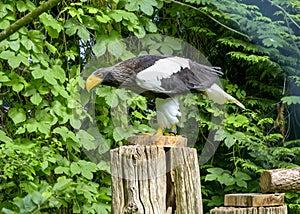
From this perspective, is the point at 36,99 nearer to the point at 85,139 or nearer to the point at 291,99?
the point at 85,139

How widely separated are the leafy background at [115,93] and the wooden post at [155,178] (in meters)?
0.79

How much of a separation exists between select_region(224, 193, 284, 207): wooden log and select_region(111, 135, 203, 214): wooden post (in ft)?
0.44

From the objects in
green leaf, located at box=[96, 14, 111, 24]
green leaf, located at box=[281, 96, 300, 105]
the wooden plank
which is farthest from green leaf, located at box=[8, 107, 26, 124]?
green leaf, located at box=[281, 96, 300, 105]

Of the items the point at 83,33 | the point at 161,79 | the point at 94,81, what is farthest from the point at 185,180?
the point at 83,33

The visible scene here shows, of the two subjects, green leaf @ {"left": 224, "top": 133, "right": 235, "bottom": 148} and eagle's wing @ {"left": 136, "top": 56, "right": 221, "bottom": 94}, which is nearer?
eagle's wing @ {"left": 136, "top": 56, "right": 221, "bottom": 94}

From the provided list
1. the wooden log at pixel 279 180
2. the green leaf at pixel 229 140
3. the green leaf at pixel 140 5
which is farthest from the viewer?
the green leaf at pixel 229 140

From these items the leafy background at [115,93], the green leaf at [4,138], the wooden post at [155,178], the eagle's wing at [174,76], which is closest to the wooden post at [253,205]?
the wooden post at [155,178]

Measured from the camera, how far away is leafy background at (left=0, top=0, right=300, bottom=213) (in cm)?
328

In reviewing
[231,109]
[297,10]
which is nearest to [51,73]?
[231,109]

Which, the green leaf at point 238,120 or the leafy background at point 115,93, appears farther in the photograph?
the green leaf at point 238,120

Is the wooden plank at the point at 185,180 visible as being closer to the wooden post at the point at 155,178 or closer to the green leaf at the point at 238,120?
the wooden post at the point at 155,178

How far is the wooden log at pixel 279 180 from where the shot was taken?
89.2 inches

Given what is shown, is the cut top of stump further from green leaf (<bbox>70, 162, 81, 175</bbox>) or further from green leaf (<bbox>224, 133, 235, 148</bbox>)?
green leaf (<bbox>224, 133, 235, 148</bbox>)

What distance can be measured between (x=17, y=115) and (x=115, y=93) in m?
0.56
